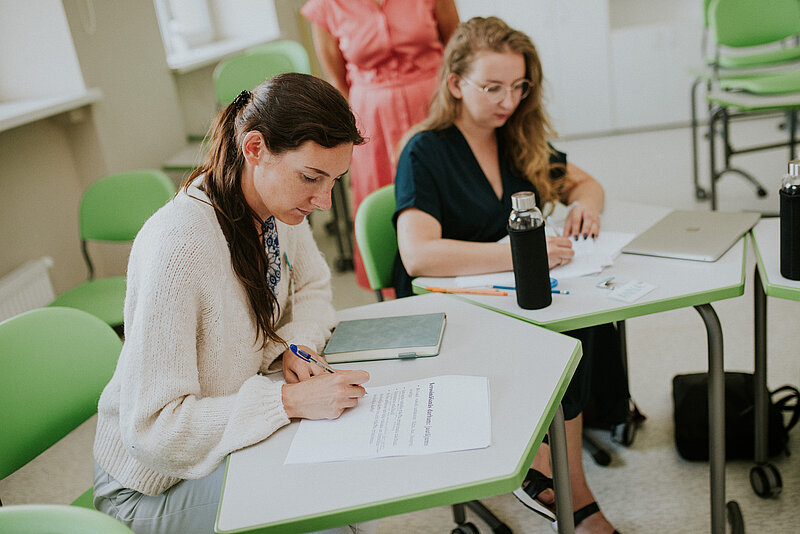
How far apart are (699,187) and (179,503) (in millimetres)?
3451

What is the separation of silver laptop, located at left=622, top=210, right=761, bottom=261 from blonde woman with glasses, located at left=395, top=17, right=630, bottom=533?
0.46 ft

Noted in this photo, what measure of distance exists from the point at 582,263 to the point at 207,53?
319cm

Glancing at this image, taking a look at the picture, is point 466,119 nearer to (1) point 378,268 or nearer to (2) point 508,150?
(2) point 508,150

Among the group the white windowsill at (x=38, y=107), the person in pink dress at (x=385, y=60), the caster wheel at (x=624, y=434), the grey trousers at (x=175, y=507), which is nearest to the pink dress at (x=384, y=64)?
the person in pink dress at (x=385, y=60)

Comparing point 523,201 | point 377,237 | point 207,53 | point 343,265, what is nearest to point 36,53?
point 207,53

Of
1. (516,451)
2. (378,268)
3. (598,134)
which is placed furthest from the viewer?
(598,134)

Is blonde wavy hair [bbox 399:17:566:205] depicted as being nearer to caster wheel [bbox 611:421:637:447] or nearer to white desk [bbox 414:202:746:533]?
white desk [bbox 414:202:746:533]

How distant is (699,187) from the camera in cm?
390

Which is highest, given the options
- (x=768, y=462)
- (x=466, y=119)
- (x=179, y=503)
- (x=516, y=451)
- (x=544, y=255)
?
(x=466, y=119)

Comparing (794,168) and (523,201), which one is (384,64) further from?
(794,168)

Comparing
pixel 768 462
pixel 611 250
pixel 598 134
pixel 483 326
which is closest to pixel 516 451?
pixel 483 326

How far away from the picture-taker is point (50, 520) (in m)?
0.87

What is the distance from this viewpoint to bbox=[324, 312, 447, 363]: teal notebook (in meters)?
1.30

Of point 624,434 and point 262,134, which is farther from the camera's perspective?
point 624,434
